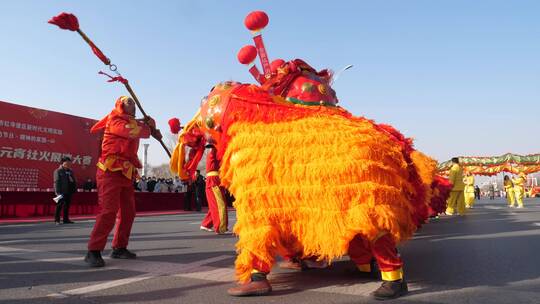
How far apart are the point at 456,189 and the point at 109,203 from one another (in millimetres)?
10865

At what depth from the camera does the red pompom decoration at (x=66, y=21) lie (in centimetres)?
416

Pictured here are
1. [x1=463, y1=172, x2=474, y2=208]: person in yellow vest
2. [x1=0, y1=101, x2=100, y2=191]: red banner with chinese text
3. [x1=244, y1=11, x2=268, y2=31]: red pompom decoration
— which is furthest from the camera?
[x1=463, y1=172, x2=474, y2=208]: person in yellow vest

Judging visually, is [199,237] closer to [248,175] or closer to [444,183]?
[248,175]

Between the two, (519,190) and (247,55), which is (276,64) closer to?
(247,55)

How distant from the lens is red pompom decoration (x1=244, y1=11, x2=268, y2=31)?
4.04 meters

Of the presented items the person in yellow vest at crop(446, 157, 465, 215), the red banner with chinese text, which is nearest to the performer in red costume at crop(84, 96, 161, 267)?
the red banner with chinese text

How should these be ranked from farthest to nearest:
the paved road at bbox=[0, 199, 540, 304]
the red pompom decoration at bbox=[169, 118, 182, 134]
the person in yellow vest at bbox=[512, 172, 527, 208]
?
the person in yellow vest at bbox=[512, 172, 527, 208]
the red pompom decoration at bbox=[169, 118, 182, 134]
the paved road at bbox=[0, 199, 540, 304]

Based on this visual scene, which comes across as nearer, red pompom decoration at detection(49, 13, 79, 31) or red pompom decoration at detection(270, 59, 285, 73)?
red pompom decoration at detection(270, 59, 285, 73)

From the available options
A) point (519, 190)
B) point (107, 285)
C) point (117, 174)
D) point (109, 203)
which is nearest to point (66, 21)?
point (117, 174)

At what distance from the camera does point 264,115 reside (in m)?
3.16

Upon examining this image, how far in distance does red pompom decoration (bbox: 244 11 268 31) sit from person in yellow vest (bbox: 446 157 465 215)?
9912mm

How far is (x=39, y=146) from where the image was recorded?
1335cm

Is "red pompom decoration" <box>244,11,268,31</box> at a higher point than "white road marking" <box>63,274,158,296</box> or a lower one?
higher

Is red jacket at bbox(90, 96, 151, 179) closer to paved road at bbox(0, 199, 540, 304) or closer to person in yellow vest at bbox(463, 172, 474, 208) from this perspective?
paved road at bbox(0, 199, 540, 304)
